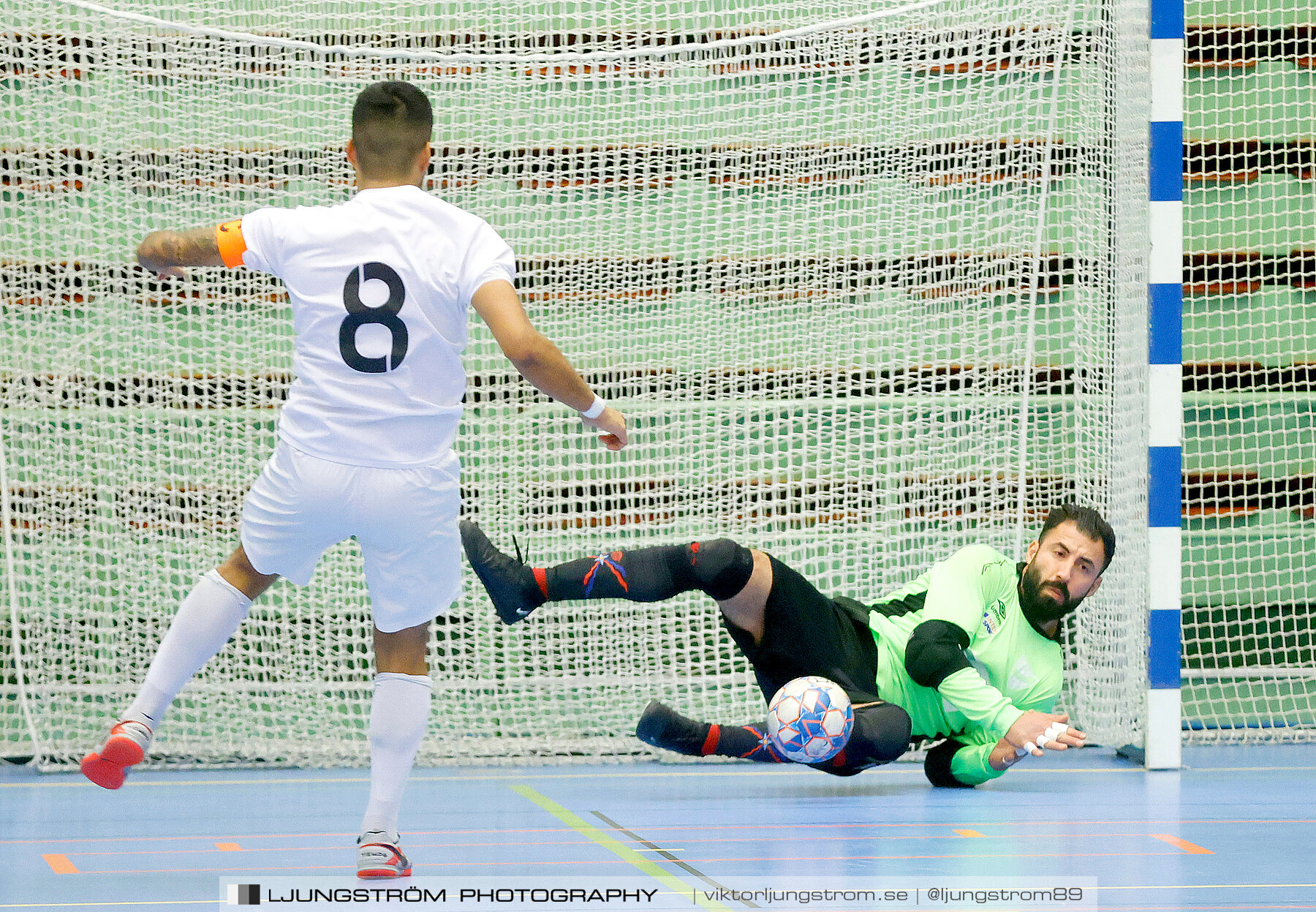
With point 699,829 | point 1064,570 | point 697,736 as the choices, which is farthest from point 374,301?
point 1064,570

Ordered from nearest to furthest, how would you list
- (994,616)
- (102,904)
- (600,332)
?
(102,904) → (994,616) → (600,332)

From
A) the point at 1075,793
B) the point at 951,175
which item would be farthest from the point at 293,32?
the point at 1075,793

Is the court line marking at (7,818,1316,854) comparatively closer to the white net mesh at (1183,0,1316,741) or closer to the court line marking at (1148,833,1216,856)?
the court line marking at (1148,833,1216,856)

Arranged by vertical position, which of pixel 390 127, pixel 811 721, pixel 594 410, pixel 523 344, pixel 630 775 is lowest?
pixel 630 775

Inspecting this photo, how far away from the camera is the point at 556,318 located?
539cm

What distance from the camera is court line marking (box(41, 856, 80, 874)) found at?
3.13 m

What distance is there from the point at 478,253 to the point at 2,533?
2.89 m

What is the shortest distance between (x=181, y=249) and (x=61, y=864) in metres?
1.36

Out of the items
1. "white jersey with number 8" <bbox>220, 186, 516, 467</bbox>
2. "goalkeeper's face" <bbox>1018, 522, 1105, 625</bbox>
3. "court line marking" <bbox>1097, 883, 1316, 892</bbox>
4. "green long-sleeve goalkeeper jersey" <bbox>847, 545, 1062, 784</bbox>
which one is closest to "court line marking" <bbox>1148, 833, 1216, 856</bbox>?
"court line marking" <bbox>1097, 883, 1316, 892</bbox>

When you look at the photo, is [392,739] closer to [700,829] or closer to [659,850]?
[659,850]

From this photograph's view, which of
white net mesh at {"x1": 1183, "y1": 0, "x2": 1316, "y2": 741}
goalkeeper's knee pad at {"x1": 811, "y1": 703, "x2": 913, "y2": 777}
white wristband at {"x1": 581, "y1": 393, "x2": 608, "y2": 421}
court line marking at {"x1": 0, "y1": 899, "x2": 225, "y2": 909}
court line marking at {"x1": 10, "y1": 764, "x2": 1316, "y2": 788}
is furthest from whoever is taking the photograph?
white net mesh at {"x1": 1183, "y1": 0, "x2": 1316, "y2": 741}

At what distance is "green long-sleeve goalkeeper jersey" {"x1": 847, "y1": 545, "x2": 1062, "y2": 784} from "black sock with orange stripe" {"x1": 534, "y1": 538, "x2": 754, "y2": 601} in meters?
0.57

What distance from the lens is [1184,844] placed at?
3.42 metres

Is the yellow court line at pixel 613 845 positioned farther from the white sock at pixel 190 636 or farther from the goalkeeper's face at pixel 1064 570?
the goalkeeper's face at pixel 1064 570
